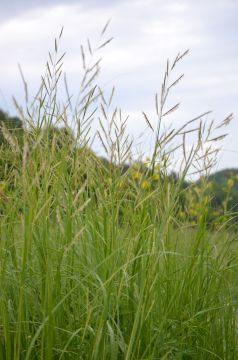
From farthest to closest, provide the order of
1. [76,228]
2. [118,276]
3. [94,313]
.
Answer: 1. [76,228]
2. [118,276]
3. [94,313]

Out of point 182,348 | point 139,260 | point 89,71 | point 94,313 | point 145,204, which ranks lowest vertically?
point 182,348

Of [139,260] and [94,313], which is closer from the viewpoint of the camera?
[94,313]

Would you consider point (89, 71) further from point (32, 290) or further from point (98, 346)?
point (98, 346)

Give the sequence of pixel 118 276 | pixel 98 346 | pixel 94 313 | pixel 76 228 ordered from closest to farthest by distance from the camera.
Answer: pixel 98 346 → pixel 94 313 → pixel 118 276 → pixel 76 228

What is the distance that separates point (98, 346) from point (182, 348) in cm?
54

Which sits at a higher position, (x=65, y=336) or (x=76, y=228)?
(x=76, y=228)

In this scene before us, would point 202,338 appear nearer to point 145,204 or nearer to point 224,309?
point 224,309

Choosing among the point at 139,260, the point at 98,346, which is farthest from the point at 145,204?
the point at 98,346

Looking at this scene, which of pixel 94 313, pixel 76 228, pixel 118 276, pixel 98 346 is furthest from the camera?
pixel 76 228

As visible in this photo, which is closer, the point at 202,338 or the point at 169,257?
the point at 202,338

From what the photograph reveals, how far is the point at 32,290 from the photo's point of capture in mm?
1888

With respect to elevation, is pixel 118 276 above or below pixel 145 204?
below

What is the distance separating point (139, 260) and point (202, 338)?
349mm

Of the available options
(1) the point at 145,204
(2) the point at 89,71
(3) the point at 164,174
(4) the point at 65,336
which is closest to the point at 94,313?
(4) the point at 65,336
